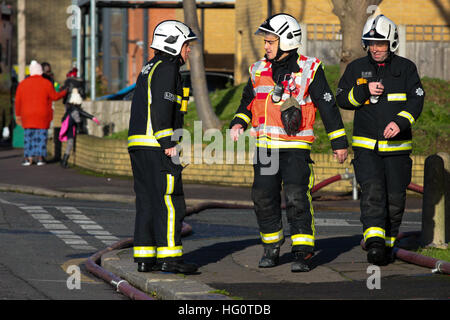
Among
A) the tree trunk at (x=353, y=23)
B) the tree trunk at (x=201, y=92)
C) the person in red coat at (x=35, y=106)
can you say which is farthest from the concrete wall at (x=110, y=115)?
the tree trunk at (x=353, y=23)

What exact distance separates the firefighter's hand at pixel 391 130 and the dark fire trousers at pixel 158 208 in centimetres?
178

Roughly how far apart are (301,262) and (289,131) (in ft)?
3.60

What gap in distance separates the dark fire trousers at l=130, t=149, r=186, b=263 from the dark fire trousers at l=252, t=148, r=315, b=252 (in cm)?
72

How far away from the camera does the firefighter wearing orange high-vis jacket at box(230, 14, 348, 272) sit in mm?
8852

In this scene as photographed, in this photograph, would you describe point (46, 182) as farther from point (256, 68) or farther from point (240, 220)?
point (256, 68)

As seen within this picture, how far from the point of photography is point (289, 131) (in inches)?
346

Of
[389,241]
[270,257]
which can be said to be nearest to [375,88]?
[389,241]

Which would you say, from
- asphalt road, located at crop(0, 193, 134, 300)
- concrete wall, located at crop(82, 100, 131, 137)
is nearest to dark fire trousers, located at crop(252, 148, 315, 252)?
asphalt road, located at crop(0, 193, 134, 300)

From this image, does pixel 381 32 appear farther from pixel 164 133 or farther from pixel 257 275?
pixel 257 275

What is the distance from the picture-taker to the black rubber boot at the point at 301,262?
8719 mm

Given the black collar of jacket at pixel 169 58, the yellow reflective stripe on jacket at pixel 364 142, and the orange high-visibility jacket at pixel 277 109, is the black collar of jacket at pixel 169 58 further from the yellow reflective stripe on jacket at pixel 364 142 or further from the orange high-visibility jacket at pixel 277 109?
the yellow reflective stripe on jacket at pixel 364 142

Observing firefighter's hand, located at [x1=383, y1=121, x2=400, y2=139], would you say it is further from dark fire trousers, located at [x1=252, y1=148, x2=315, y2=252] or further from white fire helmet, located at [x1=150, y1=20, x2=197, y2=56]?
white fire helmet, located at [x1=150, y1=20, x2=197, y2=56]

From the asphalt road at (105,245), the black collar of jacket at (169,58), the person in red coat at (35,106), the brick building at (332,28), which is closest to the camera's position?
the asphalt road at (105,245)

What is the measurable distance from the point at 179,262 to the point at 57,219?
15.5 feet
